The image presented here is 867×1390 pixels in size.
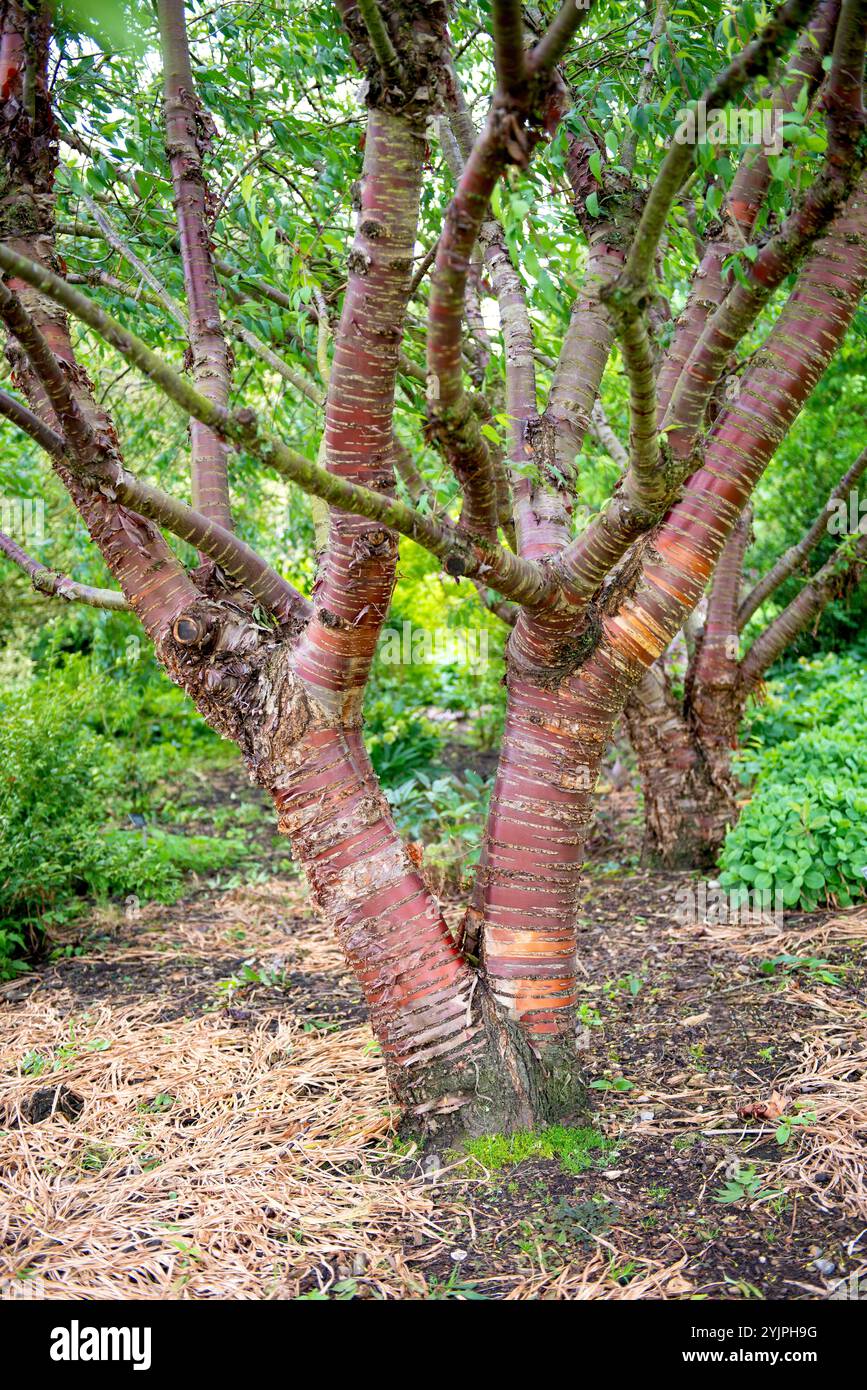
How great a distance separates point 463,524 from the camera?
1.90 metres

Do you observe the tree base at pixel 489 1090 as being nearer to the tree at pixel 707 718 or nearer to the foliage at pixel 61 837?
the foliage at pixel 61 837

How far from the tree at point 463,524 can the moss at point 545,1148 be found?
0.14ft

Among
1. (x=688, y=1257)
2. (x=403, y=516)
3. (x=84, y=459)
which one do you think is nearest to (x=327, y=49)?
(x=84, y=459)

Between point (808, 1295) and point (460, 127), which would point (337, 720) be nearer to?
Answer: point (808, 1295)

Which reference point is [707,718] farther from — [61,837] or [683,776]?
[61,837]

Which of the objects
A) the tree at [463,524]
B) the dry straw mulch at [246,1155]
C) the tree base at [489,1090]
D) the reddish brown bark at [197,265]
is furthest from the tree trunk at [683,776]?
the reddish brown bark at [197,265]

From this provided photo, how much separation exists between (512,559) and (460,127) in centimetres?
173

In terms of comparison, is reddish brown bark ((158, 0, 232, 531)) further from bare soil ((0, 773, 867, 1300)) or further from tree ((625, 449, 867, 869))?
tree ((625, 449, 867, 869))

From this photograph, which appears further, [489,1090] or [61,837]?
[61,837]

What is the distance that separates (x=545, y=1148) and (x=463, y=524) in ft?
4.88

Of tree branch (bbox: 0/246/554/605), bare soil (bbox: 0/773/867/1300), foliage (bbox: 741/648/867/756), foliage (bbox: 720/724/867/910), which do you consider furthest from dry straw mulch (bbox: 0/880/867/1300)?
foliage (bbox: 741/648/867/756)

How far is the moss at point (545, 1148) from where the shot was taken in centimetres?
222

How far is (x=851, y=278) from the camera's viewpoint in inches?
86.7

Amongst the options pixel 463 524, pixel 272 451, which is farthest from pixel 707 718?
pixel 272 451
